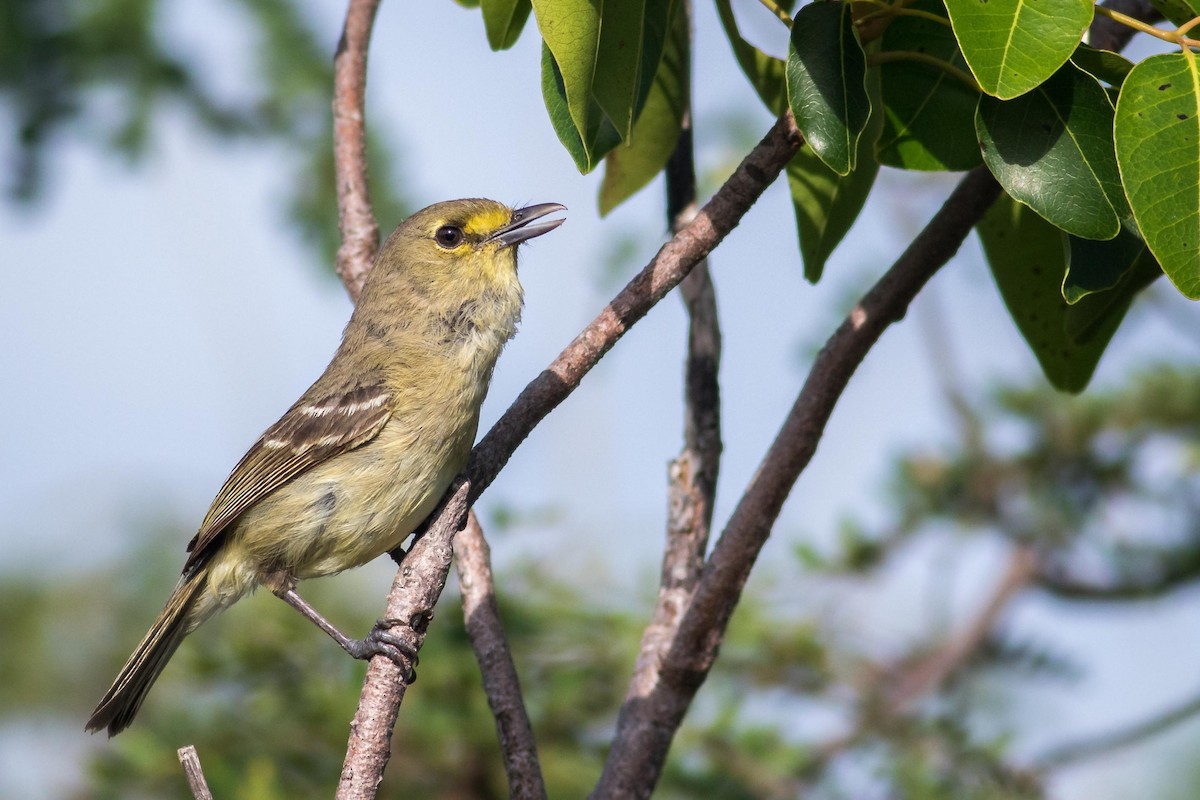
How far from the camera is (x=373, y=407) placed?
13.8 feet

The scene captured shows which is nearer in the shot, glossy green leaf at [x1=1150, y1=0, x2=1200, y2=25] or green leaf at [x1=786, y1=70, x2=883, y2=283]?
glossy green leaf at [x1=1150, y1=0, x2=1200, y2=25]

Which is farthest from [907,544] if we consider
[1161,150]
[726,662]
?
[1161,150]

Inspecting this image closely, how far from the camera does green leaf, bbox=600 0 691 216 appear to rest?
3.54 metres

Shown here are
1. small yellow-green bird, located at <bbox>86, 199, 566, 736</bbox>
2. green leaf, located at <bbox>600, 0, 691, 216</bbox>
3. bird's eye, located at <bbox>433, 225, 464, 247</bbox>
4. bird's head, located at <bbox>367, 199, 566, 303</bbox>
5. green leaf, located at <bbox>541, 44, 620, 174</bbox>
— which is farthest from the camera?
bird's eye, located at <bbox>433, 225, 464, 247</bbox>

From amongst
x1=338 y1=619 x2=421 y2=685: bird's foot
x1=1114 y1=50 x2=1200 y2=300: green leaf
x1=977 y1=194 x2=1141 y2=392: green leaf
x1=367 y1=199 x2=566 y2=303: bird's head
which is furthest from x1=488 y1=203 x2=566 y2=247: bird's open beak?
x1=1114 y1=50 x2=1200 y2=300: green leaf

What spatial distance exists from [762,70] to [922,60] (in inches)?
27.3

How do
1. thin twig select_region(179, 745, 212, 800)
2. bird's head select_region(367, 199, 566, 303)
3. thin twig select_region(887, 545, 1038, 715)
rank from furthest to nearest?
thin twig select_region(887, 545, 1038, 715) < bird's head select_region(367, 199, 566, 303) < thin twig select_region(179, 745, 212, 800)

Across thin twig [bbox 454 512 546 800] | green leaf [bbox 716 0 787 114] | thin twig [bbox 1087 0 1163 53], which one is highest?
thin twig [bbox 1087 0 1163 53]

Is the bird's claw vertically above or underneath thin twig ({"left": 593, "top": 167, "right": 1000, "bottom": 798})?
underneath

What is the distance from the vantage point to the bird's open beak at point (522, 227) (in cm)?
451

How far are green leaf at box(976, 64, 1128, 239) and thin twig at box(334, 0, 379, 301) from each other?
216 cm

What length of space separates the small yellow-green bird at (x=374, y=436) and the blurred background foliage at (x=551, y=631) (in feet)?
0.95

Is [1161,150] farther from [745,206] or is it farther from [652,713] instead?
[652,713]

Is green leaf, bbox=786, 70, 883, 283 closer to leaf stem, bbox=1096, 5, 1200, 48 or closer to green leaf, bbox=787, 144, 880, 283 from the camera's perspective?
green leaf, bbox=787, 144, 880, 283
